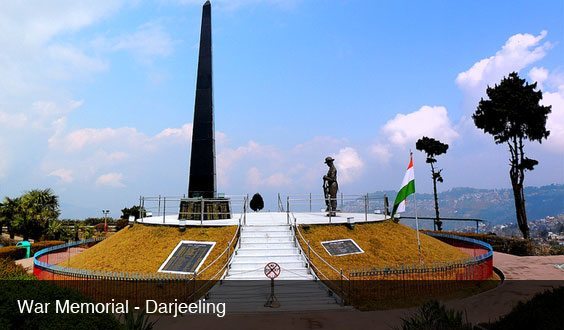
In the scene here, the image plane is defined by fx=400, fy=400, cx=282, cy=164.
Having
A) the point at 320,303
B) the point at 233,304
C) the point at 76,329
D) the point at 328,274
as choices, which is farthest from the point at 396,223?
the point at 76,329

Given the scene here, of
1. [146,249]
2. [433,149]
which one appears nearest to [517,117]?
[433,149]

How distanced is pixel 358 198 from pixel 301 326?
523 inches

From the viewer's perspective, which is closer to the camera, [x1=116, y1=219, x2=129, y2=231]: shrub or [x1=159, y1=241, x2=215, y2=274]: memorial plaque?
[x1=159, y1=241, x2=215, y2=274]: memorial plaque

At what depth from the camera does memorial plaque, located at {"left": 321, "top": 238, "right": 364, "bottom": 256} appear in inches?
722

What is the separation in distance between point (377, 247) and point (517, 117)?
26.6 meters

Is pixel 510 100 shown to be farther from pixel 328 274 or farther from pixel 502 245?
pixel 328 274

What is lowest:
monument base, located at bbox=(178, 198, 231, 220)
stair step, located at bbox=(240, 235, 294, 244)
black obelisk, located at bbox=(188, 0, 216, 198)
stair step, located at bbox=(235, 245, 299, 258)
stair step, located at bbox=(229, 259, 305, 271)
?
stair step, located at bbox=(229, 259, 305, 271)

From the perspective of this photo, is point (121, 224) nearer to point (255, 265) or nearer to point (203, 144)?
point (203, 144)

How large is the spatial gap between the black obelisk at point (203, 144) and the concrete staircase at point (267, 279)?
19.1 feet

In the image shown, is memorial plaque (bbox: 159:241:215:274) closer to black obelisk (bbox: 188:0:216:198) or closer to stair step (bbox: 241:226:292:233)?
stair step (bbox: 241:226:292:233)

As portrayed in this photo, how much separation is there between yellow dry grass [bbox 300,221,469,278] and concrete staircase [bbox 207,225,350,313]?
928 mm

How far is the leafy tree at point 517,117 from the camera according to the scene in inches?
1454

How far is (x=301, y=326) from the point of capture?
11.7 m

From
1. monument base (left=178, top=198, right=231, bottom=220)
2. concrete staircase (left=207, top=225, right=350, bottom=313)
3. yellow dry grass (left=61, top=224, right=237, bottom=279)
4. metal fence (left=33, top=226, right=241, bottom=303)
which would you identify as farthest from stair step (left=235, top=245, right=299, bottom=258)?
monument base (left=178, top=198, right=231, bottom=220)
